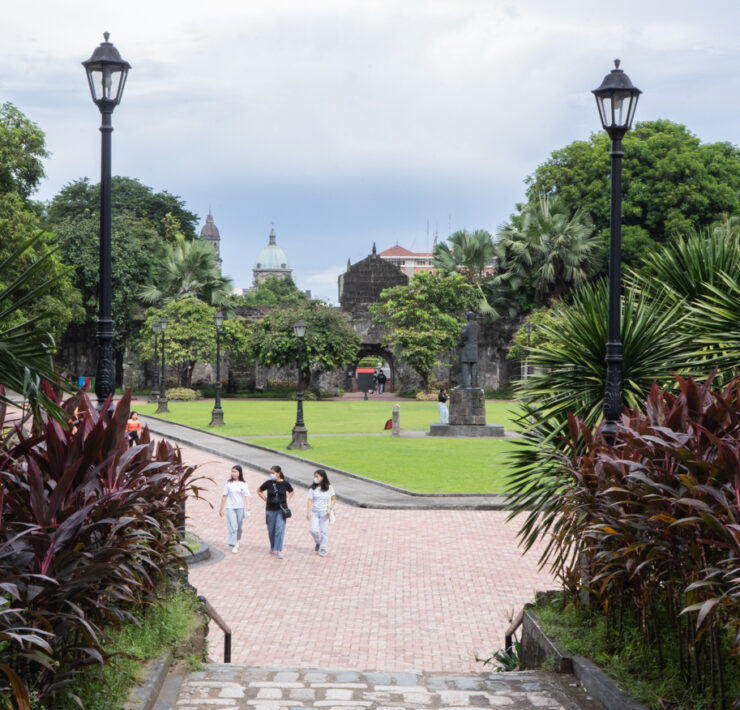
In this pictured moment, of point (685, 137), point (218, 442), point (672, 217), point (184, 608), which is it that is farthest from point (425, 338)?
point (184, 608)

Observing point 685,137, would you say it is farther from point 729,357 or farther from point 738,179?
point 729,357

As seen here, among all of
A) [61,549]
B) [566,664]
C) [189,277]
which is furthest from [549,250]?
[61,549]

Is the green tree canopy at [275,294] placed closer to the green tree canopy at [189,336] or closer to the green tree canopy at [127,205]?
the green tree canopy at [127,205]

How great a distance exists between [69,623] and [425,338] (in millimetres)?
40872

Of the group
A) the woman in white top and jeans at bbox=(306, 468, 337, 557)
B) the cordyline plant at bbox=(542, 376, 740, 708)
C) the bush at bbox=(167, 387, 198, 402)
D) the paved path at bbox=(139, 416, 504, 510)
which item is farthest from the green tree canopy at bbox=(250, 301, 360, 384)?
the cordyline plant at bbox=(542, 376, 740, 708)

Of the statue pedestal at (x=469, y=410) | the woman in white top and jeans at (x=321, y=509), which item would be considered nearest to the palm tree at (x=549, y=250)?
the statue pedestal at (x=469, y=410)

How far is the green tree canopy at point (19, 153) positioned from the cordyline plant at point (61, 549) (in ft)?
94.9

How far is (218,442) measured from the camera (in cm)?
2523

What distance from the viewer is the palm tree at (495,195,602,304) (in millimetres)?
45188

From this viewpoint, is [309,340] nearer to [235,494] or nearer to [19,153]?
[19,153]

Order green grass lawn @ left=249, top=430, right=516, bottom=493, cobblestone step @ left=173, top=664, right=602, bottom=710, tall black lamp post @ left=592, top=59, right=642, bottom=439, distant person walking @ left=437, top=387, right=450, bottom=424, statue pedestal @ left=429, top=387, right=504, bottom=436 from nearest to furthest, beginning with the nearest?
1. cobblestone step @ left=173, top=664, right=602, bottom=710
2. tall black lamp post @ left=592, top=59, right=642, bottom=439
3. green grass lawn @ left=249, top=430, right=516, bottom=493
4. statue pedestal @ left=429, top=387, right=504, bottom=436
5. distant person walking @ left=437, top=387, right=450, bottom=424

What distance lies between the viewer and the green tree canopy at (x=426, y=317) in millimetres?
44844

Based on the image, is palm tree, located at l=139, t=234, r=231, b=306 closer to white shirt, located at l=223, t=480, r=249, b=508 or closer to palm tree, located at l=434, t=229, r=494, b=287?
palm tree, located at l=434, t=229, r=494, b=287

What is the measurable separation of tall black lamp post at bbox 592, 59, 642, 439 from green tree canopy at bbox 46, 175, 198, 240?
4725cm
